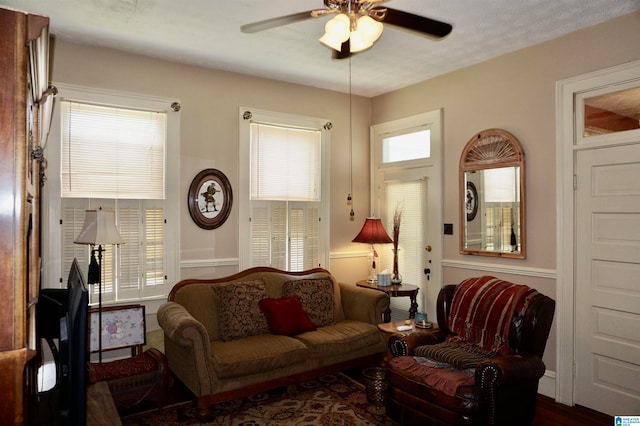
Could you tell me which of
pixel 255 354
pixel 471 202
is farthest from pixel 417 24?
pixel 255 354

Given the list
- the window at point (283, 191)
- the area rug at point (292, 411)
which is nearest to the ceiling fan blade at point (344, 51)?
the window at point (283, 191)

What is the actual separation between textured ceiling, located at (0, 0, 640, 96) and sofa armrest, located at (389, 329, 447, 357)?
7.59ft

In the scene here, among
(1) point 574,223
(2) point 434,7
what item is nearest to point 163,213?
(2) point 434,7

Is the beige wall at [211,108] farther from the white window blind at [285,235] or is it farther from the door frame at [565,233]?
the door frame at [565,233]

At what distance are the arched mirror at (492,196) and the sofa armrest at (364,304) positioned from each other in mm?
938

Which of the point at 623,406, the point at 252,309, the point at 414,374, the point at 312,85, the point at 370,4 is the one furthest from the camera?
the point at 312,85

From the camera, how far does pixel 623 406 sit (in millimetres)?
3072

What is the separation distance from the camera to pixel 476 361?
2.76 metres

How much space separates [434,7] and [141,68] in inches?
100

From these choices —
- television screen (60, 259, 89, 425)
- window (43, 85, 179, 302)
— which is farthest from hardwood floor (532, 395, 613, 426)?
window (43, 85, 179, 302)

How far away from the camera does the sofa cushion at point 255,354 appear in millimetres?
3135

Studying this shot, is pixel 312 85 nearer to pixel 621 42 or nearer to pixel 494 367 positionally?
pixel 621 42

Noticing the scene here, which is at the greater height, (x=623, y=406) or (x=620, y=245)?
(x=620, y=245)

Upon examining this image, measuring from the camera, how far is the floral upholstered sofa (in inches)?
122
